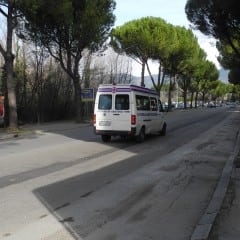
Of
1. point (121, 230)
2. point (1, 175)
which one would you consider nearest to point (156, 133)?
point (1, 175)

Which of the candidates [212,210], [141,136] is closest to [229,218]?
[212,210]

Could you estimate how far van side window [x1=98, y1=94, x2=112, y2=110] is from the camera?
2096 cm

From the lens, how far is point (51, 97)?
4075 cm

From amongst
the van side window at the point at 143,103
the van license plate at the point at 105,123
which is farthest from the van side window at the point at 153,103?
the van license plate at the point at 105,123

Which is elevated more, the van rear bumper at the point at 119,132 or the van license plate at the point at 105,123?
the van license plate at the point at 105,123

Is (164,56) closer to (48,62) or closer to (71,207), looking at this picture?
(48,62)

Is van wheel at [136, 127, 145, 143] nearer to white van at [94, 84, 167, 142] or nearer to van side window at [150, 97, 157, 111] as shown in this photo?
white van at [94, 84, 167, 142]

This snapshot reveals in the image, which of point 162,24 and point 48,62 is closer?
point 48,62

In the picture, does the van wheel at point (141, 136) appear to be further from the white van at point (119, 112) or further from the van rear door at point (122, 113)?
the van rear door at point (122, 113)

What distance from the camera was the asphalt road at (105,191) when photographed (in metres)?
7.28

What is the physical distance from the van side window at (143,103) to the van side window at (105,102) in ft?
3.59

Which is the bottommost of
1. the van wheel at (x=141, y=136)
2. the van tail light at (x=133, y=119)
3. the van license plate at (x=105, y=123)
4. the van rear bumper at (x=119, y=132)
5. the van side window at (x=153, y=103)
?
the van wheel at (x=141, y=136)

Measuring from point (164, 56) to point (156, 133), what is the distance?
132ft

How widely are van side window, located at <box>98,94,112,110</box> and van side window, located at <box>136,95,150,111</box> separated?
43.1 inches
